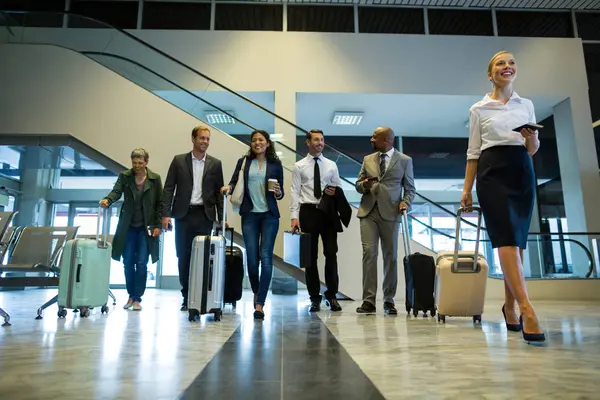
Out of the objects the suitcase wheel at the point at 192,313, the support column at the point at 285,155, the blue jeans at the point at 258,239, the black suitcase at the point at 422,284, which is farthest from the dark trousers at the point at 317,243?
the support column at the point at 285,155

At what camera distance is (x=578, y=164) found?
25.4 feet

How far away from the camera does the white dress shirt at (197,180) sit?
3541 millimetres

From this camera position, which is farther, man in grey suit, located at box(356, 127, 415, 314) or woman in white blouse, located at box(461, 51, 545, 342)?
man in grey suit, located at box(356, 127, 415, 314)

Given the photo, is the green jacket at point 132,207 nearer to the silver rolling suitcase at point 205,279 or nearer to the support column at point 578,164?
the silver rolling suitcase at point 205,279

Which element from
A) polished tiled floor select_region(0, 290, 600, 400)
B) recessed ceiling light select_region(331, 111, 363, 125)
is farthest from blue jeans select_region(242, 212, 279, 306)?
recessed ceiling light select_region(331, 111, 363, 125)

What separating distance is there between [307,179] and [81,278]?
1997 mm

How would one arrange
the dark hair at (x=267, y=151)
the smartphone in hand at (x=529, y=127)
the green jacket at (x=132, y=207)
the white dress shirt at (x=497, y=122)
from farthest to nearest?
the green jacket at (x=132, y=207) → the dark hair at (x=267, y=151) → the white dress shirt at (x=497, y=122) → the smartphone in hand at (x=529, y=127)

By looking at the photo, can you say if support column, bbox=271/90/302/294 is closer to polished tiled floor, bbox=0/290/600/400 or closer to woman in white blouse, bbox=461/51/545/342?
polished tiled floor, bbox=0/290/600/400

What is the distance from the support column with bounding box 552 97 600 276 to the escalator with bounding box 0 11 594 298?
130 cm

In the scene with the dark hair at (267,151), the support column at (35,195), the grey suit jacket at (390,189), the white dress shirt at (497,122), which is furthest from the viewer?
the support column at (35,195)

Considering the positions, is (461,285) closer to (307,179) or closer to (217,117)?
(307,179)

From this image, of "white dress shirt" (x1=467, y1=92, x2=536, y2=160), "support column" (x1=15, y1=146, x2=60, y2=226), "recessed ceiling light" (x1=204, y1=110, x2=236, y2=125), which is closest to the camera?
"white dress shirt" (x1=467, y1=92, x2=536, y2=160)

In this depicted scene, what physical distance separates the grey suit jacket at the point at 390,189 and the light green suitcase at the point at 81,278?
2.18m

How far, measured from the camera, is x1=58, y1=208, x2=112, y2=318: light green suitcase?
3182 millimetres
